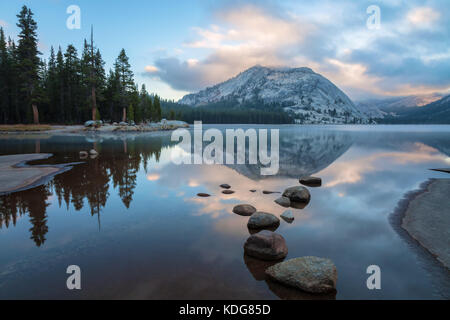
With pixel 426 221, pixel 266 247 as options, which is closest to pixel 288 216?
pixel 266 247

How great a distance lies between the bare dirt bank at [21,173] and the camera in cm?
1535

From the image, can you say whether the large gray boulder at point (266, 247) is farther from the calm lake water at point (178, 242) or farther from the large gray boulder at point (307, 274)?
the large gray boulder at point (307, 274)

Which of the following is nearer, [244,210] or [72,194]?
[244,210]

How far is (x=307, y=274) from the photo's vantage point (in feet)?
22.7

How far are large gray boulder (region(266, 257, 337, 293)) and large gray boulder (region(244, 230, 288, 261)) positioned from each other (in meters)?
0.89

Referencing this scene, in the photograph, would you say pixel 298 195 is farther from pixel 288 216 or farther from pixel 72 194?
pixel 72 194

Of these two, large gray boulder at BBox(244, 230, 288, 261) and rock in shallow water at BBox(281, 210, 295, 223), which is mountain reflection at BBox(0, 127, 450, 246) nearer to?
rock in shallow water at BBox(281, 210, 295, 223)

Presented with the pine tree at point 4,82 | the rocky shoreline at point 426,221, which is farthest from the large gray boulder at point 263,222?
the pine tree at point 4,82

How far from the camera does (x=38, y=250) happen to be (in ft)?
27.9

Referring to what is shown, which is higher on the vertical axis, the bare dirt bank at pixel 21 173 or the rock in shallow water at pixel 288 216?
the bare dirt bank at pixel 21 173

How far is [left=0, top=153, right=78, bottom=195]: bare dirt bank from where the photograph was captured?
50.4 feet

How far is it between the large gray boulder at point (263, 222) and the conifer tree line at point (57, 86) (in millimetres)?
72494

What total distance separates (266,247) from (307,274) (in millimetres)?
1727

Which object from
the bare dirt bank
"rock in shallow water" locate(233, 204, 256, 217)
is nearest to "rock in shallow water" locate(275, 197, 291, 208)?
"rock in shallow water" locate(233, 204, 256, 217)
